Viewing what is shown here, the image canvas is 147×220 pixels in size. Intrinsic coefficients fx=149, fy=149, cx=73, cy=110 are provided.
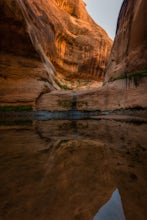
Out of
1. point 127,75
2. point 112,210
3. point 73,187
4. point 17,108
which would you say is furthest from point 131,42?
point 112,210

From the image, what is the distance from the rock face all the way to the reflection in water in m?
7.77

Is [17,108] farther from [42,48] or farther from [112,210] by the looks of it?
[112,210]

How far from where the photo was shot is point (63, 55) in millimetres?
16969

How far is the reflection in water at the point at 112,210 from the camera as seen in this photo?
1.78 ft

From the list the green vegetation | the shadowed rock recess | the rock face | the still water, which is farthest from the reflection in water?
the rock face

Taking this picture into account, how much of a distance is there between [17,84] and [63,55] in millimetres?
10374

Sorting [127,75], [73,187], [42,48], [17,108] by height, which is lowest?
[73,187]

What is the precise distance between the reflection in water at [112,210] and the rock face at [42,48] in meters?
7.77

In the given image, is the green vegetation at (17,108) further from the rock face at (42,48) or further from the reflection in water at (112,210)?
the reflection in water at (112,210)

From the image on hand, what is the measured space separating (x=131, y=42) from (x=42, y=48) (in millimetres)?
6990

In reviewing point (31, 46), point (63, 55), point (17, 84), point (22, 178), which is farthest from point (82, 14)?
point (22, 178)

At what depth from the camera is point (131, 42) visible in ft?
26.2

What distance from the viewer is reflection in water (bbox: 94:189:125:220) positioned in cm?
54

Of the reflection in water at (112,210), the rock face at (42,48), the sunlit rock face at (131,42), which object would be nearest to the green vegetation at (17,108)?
the rock face at (42,48)
